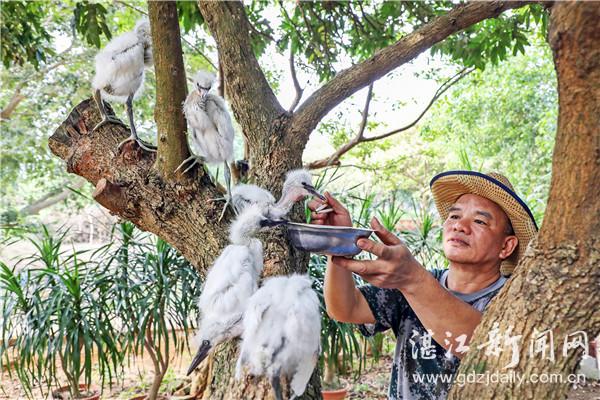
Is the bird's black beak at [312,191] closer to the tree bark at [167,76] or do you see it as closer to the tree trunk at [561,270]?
the tree bark at [167,76]

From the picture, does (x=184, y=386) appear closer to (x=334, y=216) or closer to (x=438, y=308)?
(x=334, y=216)

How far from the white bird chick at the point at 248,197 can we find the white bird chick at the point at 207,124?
5cm

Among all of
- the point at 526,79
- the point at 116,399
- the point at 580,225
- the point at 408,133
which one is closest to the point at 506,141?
the point at 526,79

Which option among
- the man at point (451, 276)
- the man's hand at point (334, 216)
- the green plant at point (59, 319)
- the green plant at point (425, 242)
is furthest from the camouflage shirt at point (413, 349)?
the green plant at point (425, 242)

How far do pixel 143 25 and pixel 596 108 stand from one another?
137cm

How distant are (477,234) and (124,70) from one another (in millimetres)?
1132

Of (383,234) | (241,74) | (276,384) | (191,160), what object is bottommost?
(276,384)

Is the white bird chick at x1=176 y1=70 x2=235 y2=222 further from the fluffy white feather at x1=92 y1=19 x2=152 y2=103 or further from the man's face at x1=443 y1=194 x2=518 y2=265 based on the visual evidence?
the man's face at x1=443 y1=194 x2=518 y2=265

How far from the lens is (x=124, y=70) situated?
160cm

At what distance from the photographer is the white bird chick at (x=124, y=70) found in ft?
5.18

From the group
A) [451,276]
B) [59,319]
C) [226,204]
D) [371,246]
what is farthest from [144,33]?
[59,319]

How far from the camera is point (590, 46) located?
0.76 metres

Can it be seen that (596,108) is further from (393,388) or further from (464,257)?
(393,388)

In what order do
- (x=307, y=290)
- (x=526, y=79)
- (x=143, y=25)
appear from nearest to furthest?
(x=307, y=290), (x=143, y=25), (x=526, y=79)
